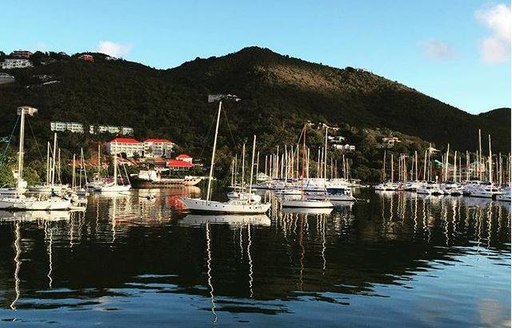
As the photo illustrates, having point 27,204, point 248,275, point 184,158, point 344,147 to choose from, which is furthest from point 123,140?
point 248,275

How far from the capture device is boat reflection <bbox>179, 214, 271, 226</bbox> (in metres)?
42.5

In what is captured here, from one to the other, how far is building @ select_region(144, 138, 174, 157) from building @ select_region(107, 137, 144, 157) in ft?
6.00

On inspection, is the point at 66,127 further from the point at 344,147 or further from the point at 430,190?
the point at 430,190

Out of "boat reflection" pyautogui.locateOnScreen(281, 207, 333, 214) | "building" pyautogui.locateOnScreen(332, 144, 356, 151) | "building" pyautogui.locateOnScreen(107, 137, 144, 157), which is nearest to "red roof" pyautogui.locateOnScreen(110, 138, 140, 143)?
"building" pyautogui.locateOnScreen(107, 137, 144, 157)

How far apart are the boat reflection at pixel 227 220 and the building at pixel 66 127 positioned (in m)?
113

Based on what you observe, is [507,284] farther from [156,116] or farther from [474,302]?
[156,116]

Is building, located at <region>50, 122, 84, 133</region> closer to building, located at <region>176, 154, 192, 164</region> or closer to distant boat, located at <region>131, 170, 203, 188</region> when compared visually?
building, located at <region>176, 154, 192, 164</region>

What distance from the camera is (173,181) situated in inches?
4988

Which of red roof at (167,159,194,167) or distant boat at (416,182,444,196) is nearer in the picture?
distant boat at (416,182,444,196)

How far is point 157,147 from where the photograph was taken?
171 metres

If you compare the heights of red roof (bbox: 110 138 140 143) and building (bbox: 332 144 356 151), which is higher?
red roof (bbox: 110 138 140 143)

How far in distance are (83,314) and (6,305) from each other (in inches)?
107

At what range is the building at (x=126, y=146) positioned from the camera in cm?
15725

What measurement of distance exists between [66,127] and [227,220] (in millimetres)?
120782
